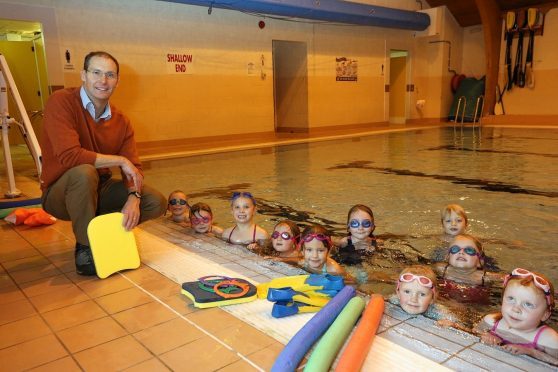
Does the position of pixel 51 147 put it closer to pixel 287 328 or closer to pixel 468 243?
pixel 287 328

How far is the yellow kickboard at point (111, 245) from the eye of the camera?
2.66m

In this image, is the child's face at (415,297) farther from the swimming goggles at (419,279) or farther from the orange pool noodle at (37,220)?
the orange pool noodle at (37,220)

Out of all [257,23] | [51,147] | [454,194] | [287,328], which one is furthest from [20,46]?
[287,328]

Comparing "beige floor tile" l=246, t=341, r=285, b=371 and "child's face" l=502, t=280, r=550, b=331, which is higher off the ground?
"child's face" l=502, t=280, r=550, b=331

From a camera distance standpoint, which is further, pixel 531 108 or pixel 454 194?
pixel 531 108

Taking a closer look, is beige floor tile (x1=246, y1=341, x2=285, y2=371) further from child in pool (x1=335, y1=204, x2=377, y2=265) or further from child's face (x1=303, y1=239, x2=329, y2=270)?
child in pool (x1=335, y1=204, x2=377, y2=265)

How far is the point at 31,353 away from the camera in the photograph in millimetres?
1884

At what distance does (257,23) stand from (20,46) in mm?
6186

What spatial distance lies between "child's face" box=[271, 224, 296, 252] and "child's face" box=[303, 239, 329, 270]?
344 millimetres

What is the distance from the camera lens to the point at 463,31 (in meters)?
17.6

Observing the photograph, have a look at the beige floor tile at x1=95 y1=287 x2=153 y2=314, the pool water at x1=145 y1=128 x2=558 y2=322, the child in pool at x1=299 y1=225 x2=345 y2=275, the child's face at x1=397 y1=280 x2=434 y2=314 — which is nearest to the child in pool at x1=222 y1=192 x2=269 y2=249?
the child in pool at x1=299 y1=225 x2=345 y2=275

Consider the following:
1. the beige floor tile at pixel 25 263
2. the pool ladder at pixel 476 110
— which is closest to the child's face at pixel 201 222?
the beige floor tile at pixel 25 263

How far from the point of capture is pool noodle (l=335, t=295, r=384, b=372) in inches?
63.0

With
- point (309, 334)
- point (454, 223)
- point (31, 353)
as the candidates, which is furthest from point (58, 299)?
point (454, 223)
